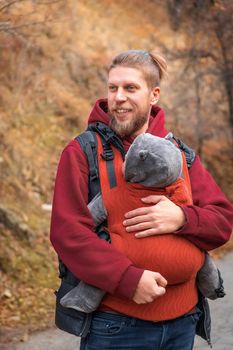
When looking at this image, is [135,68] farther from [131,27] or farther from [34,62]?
[131,27]

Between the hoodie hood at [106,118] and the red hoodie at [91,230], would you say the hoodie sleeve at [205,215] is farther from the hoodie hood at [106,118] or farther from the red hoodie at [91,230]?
the hoodie hood at [106,118]

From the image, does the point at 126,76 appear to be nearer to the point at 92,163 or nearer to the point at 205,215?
the point at 92,163

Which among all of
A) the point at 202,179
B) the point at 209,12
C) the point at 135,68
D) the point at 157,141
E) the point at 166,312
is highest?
the point at 209,12

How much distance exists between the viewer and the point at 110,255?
218 centimetres

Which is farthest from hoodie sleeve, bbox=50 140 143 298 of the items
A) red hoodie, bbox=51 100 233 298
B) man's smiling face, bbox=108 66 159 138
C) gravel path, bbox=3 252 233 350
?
gravel path, bbox=3 252 233 350

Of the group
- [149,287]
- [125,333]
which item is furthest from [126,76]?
[125,333]

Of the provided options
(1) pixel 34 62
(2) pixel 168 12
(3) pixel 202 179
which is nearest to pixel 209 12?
(1) pixel 34 62

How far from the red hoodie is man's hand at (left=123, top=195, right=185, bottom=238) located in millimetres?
72

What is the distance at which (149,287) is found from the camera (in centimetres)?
215

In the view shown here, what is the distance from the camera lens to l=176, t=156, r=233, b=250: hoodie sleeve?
7.67ft

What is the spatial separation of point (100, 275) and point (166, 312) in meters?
0.40

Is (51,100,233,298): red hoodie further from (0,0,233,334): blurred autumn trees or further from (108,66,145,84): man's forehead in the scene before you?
(0,0,233,334): blurred autumn trees

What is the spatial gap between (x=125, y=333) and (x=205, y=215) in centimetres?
65

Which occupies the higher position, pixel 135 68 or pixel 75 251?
pixel 135 68
